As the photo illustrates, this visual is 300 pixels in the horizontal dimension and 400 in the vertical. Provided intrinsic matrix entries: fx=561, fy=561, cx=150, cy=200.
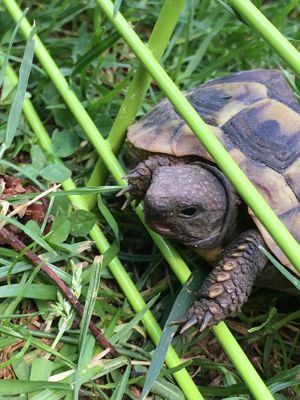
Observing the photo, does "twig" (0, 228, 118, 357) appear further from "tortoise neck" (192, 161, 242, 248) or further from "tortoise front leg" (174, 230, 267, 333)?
"tortoise neck" (192, 161, 242, 248)

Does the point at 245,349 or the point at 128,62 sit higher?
the point at 128,62

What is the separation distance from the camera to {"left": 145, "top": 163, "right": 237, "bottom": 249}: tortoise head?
46.1 inches

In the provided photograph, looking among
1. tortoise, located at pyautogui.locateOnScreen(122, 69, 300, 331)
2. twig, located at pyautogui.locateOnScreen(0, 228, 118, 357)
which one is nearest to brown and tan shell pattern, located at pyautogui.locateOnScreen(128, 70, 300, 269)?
tortoise, located at pyautogui.locateOnScreen(122, 69, 300, 331)

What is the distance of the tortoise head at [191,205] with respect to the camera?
1.17 metres

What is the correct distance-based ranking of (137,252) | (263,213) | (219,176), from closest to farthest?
(263,213), (219,176), (137,252)

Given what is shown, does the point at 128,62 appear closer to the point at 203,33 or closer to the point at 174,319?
the point at 203,33

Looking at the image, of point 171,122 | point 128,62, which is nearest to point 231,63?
point 128,62

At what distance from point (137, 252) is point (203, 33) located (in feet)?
2.88

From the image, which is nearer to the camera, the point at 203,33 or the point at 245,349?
the point at 245,349

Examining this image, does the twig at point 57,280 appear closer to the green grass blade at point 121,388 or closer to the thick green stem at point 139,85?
the green grass blade at point 121,388

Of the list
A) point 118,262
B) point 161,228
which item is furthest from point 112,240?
point 161,228

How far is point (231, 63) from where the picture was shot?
1940 millimetres

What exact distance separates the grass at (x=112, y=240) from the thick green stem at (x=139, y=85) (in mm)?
108

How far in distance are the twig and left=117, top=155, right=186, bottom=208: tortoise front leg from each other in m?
0.26
